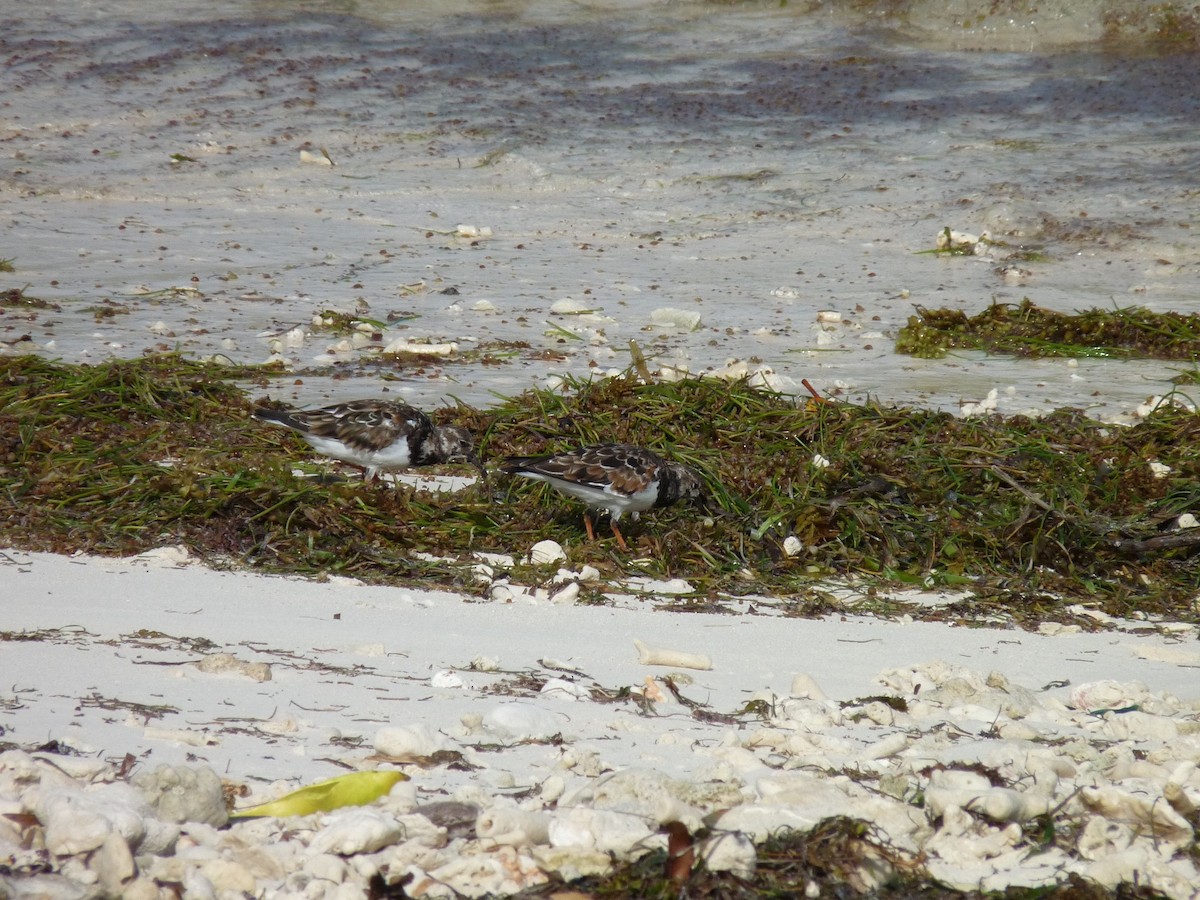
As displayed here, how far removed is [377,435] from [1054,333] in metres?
4.78

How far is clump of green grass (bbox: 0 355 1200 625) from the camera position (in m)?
4.82

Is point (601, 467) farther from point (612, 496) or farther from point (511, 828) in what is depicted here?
point (511, 828)

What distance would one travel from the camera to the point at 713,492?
5.66 metres

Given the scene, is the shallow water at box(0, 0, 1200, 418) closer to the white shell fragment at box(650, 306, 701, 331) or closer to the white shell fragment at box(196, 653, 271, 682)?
the white shell fragment at box(650, 306, 701, 331)

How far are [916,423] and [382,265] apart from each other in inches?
189

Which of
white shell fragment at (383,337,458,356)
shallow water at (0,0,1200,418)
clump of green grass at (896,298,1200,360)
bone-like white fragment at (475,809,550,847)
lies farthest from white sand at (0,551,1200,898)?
clump of green grass at (896,298,1200,360)

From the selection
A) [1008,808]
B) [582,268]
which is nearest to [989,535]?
[1008,808]

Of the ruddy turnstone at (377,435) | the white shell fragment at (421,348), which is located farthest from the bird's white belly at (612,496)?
the white shell fragment at (421,348)

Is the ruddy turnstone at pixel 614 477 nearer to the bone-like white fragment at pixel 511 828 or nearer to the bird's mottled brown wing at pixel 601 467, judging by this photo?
the bird's mottled brown wing at pixel 601 467

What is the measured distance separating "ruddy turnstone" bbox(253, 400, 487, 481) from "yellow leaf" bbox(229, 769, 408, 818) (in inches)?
127

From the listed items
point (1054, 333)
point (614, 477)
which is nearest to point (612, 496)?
point (614, 477)

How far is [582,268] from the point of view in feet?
32.9

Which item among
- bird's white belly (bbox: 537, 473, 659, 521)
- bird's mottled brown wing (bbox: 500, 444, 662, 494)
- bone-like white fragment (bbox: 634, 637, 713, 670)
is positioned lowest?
bird's white belly (bbox: 537, 473, 659, 521)

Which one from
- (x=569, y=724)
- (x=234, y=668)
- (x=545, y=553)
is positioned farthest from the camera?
(x=545, y=553)
